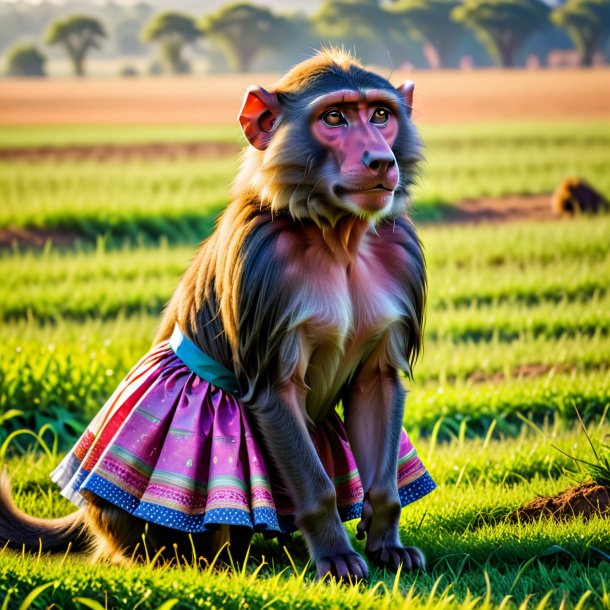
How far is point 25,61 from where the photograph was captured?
70.1ft

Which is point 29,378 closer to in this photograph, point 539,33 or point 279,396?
point 279,396

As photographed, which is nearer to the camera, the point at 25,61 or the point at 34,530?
the point at 34,530

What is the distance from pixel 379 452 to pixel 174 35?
19.6m

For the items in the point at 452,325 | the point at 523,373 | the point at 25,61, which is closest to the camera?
the point at 523,373

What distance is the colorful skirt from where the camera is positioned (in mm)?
3994

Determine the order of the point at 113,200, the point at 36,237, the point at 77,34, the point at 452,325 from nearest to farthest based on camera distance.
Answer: the point at 452,325 < the point at 36,237 < the point at 113,200 < the point at 77,34

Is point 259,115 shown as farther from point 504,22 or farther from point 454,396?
point 504,22

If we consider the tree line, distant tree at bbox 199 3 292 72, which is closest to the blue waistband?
the tree line

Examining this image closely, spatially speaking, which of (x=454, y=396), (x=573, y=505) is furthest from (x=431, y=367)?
(x=573, y=505)

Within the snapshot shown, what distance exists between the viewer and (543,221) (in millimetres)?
13086

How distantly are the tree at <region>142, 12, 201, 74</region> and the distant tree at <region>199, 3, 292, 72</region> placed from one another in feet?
2.11

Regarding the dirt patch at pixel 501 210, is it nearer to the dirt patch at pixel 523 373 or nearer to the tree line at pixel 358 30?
the dirt patch at pixel 523 373

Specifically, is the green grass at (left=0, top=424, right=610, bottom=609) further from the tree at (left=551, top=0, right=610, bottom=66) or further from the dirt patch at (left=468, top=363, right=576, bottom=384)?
the tree at (left=551, top=0, right=610, bottom=66)

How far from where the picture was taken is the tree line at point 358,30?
21.4 meters
